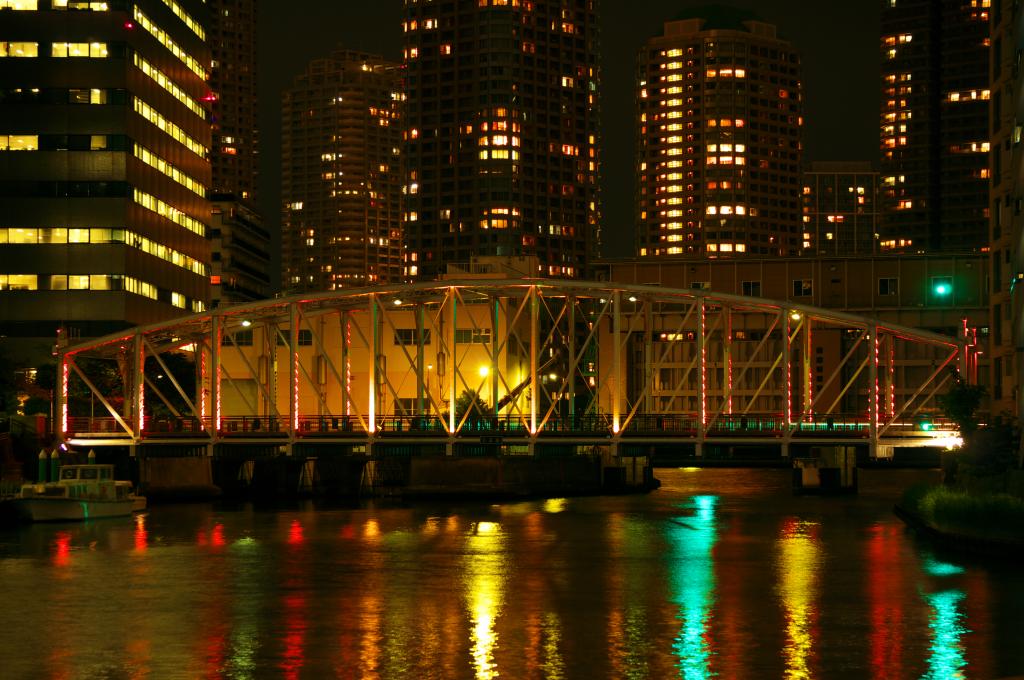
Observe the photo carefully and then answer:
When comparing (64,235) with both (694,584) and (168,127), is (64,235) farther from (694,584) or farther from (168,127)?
(694,584)

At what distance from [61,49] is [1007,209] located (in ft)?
258

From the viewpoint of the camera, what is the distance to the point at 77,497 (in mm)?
71188

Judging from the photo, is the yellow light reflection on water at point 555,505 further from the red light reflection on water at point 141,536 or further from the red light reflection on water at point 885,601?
the red light reflection on water at point 141,536

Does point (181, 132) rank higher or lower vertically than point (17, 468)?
higher

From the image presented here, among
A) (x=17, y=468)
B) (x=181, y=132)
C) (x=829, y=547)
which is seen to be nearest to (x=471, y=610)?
(x=829, y=547)

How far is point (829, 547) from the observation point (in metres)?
61.3

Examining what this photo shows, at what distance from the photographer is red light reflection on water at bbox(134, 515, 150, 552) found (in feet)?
198

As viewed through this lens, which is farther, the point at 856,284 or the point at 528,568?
the point at 856,284

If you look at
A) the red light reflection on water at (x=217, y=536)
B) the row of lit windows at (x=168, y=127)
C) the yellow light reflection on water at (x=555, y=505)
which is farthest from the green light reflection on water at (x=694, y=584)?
the row of lit windows at (x=168, y=127)

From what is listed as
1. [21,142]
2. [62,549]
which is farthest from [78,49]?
[62,549]

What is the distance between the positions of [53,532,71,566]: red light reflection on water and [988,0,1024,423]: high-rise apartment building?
41650 mm

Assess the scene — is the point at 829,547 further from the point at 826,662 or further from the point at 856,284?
the point at 856,284

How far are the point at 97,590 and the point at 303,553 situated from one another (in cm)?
1337

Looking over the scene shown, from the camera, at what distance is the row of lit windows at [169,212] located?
127 meters
